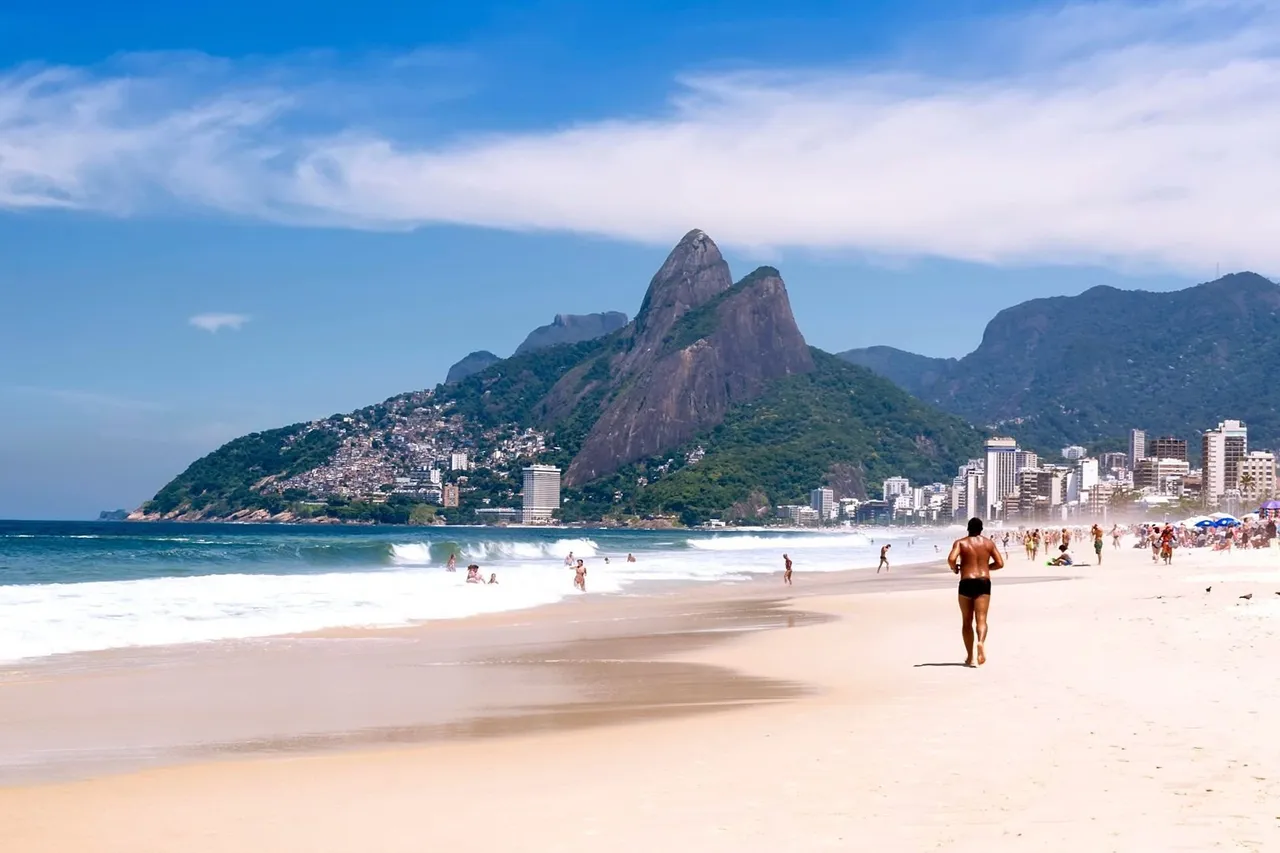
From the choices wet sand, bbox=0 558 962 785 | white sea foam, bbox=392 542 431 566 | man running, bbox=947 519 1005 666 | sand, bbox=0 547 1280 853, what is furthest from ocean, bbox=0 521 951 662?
man running, bbox=947 519 1005 666

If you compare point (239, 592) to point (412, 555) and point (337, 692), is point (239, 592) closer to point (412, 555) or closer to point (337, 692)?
point (337, 692)

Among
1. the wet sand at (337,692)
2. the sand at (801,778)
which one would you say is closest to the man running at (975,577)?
the sand at (801,778)

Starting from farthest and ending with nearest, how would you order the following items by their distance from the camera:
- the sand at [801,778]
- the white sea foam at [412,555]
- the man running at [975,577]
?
the white sea foam at [412,555]
the man running at [975,577]
the sand at [801,778]

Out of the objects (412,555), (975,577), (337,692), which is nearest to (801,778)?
(975,577)

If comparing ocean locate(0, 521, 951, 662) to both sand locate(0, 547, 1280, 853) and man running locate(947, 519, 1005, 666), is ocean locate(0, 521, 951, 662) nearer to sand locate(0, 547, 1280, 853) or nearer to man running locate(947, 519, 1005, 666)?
sand locate(0, 547, 1280, 853)

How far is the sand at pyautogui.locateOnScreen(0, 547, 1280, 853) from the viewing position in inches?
259

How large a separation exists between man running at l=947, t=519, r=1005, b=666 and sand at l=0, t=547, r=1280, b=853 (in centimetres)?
49

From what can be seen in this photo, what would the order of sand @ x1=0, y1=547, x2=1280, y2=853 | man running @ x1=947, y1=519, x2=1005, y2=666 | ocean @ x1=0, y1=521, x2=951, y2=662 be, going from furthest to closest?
ocean @ x1=0, y1=521, x2=951, y2=662 < man running @ x1=947, y1=519, x2=1005, y2=666 < sand @ x1=0, y1=547, x2=1280, y2=853

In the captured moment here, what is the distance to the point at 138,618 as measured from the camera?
22.0 m

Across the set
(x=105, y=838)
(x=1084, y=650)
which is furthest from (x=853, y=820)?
(x=1084, y=650)

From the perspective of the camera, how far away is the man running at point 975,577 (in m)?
13.9

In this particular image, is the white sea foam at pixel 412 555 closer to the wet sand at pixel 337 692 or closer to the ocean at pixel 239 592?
the ocean at pixel 239 592

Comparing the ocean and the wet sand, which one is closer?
the wet sand

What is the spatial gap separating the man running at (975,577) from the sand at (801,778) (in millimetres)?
489
